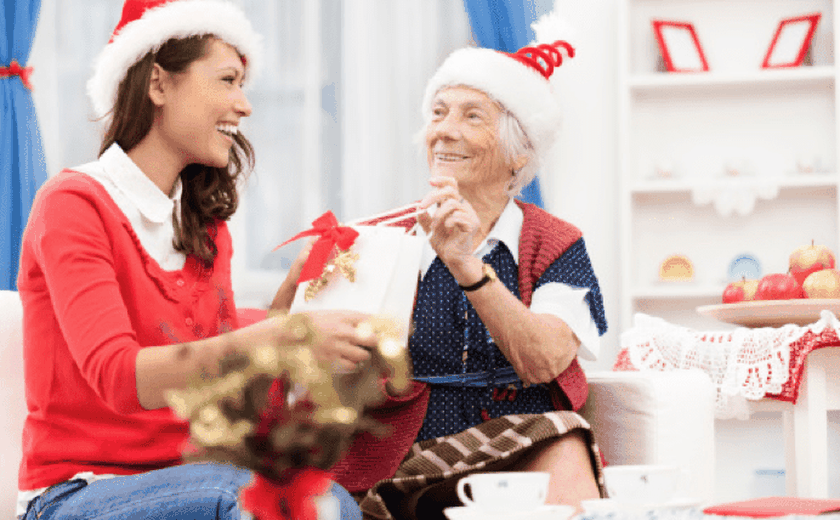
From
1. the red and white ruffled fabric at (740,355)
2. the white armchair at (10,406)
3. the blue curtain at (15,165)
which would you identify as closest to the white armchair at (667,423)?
the red and white ruffled fabric at (740,355)

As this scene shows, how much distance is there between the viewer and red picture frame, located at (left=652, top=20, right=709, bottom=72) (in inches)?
144

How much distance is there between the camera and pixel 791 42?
3.63 meters

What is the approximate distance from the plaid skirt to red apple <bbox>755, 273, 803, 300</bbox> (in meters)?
0.92

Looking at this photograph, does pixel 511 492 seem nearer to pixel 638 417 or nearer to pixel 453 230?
pixel 453 230

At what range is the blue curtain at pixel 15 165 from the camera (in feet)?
11.5

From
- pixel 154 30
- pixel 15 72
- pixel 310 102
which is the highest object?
pixel 15 72

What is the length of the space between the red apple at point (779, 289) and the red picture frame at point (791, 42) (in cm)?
159

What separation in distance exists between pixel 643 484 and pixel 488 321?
0.67 meters

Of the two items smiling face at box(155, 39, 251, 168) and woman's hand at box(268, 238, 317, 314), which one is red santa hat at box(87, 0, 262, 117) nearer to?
smiling face at box(155, 39, 251, 168)

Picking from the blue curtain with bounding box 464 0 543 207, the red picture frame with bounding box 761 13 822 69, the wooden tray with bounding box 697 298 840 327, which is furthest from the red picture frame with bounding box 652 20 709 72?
the wooden tray with bounding box 697 298 840 327

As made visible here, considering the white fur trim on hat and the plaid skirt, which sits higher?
the white fur trim on hat

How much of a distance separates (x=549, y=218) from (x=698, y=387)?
0.43 metres

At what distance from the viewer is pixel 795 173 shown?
3611 mm

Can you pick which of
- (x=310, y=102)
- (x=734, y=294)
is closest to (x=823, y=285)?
(x=734, y=294)
